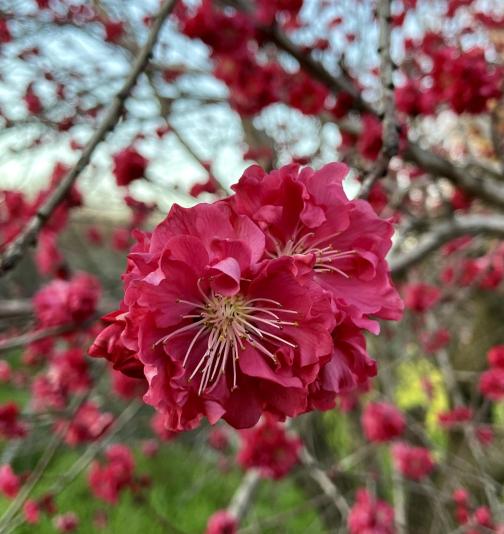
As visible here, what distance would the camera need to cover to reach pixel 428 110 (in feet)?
A: 6.84

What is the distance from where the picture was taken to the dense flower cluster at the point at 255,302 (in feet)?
2.31

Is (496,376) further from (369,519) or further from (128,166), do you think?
(128,166)

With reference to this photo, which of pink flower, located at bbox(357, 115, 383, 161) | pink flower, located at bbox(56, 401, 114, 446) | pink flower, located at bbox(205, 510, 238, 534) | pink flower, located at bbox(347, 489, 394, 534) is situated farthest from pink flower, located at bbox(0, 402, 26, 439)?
pink flower, located at bbox(357, 115, 383, 161)

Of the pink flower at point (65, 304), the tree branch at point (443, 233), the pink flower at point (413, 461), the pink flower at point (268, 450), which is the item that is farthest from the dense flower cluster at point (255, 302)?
the pink flower at point (413, 461)

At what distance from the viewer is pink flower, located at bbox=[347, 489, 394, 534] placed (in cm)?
222

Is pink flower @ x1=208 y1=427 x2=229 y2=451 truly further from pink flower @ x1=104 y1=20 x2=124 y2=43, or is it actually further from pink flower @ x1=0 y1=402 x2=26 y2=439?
pink flower @ x1=104 y1=20 x2=124 y2=43

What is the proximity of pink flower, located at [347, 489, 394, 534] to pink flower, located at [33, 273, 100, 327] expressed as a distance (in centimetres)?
150

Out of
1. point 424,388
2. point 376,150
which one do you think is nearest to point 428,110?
point 376,150

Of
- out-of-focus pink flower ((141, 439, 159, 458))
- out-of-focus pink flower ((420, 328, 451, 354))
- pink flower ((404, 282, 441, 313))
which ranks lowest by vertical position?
A: out-of-focus pink flower ((141, 439, 159, 458))

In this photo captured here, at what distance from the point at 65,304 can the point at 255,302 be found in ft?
3.64

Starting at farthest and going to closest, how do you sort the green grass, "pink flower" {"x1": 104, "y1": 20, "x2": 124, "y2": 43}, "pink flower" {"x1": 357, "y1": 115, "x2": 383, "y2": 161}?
the green grass
"pink flower" {"x1": 104, "y1": 20, "x2": 124, "y2": 43}
"pink flower" {"x1": 357, "y1": 115, "x2": 383, "y2": 161}

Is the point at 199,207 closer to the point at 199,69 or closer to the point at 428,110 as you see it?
the point at 428,110

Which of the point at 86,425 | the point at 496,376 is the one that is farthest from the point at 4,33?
the point at 496,376

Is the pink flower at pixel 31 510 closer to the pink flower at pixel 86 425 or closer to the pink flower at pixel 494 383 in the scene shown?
the pink flower at pixel 86 425
